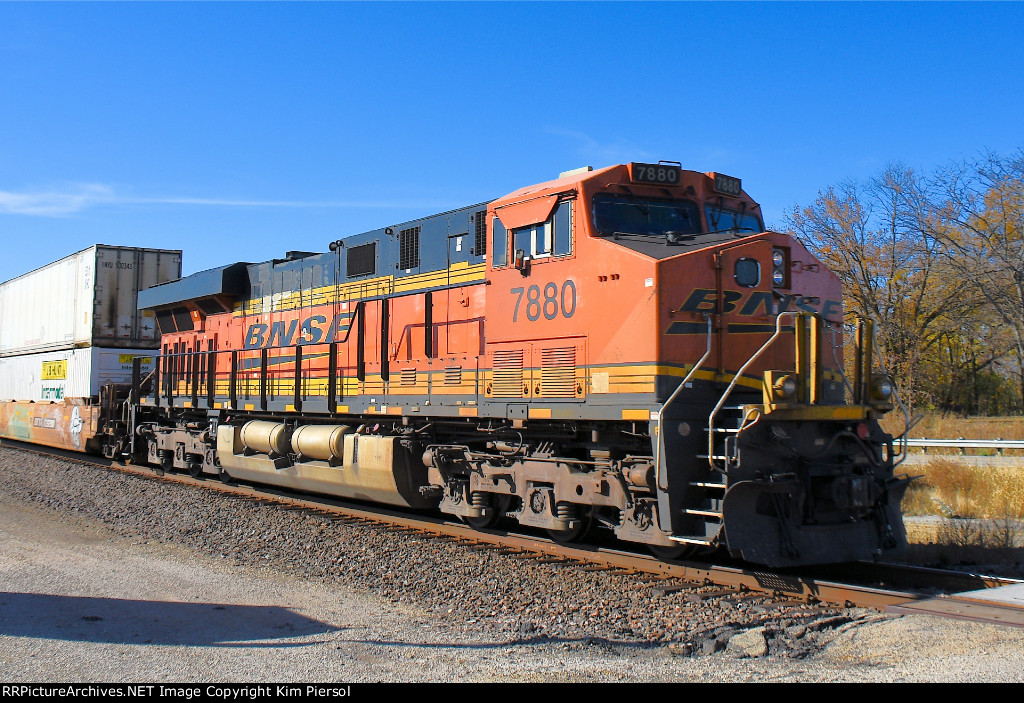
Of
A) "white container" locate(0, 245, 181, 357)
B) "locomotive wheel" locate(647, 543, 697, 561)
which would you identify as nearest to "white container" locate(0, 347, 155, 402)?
"white container" locate(0, 245, 181, 357)

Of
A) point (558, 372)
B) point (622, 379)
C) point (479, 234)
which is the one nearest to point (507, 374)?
point (558, 372)

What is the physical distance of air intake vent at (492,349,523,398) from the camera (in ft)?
27.1

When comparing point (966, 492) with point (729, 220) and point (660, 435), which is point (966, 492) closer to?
point (729, 220)

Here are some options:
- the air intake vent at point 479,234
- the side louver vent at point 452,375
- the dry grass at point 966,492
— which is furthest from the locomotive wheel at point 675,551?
the dry grass at point 966,492

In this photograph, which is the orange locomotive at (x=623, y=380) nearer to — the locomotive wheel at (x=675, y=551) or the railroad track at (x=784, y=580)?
the locomotive wheel at (x=675, y=551)

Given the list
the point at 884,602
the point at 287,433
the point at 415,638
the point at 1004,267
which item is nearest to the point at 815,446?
the point at 884,602

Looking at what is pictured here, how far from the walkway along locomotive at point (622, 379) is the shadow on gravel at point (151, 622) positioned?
292 cm

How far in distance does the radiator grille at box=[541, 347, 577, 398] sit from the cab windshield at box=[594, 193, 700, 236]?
1191mm

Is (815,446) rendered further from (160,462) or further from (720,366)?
(160,462)

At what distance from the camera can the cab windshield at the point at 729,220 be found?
818cm

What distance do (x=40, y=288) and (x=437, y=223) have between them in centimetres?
1653

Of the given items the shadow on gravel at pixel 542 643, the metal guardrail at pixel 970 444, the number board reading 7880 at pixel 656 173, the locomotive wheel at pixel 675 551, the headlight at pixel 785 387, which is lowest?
the shadow on gravel at pixel 542 643

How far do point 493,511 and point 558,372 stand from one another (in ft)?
7.14
